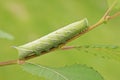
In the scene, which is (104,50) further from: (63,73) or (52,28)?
(52,28)

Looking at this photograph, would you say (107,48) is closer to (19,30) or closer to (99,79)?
(99,79)

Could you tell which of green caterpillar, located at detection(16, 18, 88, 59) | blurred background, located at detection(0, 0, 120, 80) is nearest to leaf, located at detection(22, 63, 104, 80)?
green caterpillar, located at detection(16, 18, 88, 59)

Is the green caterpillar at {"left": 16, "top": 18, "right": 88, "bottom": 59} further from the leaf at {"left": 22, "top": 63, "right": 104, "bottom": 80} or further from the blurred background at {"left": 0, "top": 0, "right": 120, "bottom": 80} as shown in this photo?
the blurred background at {"left": 0, "top": 0, "right": 120, "bottom": 80}

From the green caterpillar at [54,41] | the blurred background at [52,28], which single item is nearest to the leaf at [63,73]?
the green caterpillar at [54,41]

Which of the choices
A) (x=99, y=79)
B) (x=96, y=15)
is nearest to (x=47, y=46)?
(x=99, y=79)

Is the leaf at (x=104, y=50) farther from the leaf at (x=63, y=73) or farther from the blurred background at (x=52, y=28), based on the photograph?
the blurred background at (x=52, y=28)
